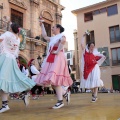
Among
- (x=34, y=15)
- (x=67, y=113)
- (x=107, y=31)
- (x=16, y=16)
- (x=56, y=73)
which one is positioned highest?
(x=107, y=31)

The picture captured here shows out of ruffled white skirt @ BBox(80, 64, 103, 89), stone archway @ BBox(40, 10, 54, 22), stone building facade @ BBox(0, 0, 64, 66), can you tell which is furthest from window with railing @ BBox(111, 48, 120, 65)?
ruffled white skirt @ BBox(80, 64, 103, 89)

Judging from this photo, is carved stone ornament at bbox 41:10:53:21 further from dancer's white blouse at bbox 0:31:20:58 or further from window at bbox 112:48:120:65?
dancer's white blouse at bbox 0:31:20:58

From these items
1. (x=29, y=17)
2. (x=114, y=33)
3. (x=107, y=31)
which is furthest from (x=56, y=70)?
(x=107, y=31)

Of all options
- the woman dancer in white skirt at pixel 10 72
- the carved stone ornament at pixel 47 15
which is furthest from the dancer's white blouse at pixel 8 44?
the carved stone ornament at pixel 47 15

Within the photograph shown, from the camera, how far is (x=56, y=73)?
4.26m

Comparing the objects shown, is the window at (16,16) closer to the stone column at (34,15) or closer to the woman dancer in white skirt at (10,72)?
the stone column at (34,15)

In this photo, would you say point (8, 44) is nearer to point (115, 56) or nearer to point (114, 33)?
point (115, 56)

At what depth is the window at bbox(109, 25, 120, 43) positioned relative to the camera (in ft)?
84.7

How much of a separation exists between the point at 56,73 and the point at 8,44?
1053 mm

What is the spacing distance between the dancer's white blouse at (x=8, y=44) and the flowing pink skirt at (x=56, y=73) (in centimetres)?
69

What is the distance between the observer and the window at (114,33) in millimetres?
25828

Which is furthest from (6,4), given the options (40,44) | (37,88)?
(37,88)

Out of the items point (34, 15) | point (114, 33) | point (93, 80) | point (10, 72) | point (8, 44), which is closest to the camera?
point (10, 72)

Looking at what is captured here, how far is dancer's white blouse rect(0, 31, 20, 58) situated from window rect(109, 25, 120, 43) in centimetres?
2283
